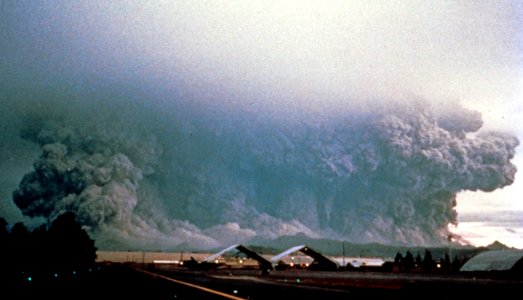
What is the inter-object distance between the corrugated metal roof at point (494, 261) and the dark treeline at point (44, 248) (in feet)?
315

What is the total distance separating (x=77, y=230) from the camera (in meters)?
151

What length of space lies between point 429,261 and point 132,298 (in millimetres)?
177490

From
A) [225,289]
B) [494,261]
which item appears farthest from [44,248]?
[494,261]

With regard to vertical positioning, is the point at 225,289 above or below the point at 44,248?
below

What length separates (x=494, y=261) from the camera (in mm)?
148000

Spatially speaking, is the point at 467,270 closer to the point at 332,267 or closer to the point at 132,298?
the point at 332,267

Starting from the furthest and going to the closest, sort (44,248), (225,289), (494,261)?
(494,261)
(44,248)
(225,289)

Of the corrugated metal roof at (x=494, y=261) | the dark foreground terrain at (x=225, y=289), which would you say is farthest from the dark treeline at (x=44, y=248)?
the corrugated metal roof at (x=494, y=261)

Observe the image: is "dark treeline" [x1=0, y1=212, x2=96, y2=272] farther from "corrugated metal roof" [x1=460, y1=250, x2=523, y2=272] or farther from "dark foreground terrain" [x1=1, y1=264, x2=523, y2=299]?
"corrugated metal roof" [x1=460, y1=250, x2=523, y2=272]

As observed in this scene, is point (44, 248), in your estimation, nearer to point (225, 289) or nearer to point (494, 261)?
point (225, 289)

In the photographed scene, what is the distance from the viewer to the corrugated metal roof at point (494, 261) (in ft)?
464

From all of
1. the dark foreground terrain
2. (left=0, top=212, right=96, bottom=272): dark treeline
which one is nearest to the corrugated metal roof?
the dark foreground terrain

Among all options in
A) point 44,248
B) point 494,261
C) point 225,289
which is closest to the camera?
point 225,289

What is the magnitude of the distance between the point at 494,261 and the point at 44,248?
110m
